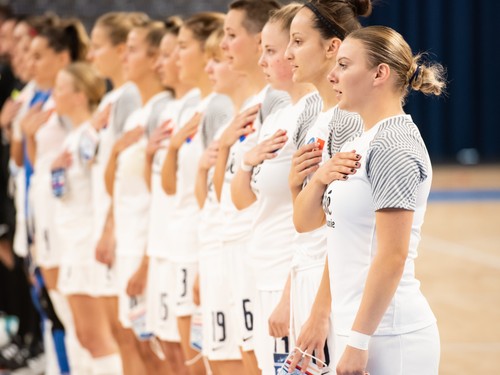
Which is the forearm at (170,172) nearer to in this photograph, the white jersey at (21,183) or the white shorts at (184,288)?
the white shorts at (184,288)

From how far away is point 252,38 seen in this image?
4.12 m

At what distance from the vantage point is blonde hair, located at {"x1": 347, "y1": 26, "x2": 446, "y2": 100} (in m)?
2.88

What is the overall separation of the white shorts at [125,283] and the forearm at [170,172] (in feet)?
1.99

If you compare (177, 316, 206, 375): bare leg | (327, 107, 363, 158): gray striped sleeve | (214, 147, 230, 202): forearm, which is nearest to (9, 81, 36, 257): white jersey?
(177, 316, 206, 375): bare leg

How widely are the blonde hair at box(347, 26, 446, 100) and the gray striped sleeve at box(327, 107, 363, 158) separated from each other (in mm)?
256

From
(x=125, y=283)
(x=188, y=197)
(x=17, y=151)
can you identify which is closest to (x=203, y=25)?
(x=188, y=197)

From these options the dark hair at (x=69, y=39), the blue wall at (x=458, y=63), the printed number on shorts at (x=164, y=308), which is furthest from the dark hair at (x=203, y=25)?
the blue wall at (x=458, y=63)

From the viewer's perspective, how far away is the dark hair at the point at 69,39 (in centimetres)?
685

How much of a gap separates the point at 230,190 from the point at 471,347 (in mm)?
3311

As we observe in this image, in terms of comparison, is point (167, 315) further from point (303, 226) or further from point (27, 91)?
point (27, 91)

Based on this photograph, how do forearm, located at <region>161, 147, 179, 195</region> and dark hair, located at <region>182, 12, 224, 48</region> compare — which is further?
forearm, located at <region>161, 147, 179, 195</region>

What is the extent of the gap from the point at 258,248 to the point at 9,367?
3.95 m

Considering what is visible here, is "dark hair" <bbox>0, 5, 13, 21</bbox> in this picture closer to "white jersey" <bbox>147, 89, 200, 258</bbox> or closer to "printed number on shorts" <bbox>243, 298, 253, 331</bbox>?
"white jersey" <bbox>147, 89, 200, 258</bbox>

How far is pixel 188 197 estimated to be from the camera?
4.91 meters
